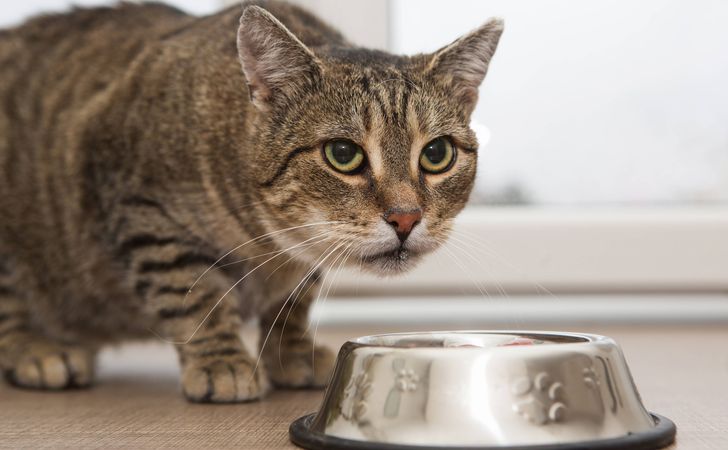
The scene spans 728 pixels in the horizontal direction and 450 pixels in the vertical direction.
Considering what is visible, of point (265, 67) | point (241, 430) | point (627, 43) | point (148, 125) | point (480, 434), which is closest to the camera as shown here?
point (480, 434)

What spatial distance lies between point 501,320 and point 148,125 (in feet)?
4.14

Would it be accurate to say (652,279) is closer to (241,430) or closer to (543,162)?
(543,162)

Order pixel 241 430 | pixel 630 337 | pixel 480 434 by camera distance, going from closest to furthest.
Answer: pixel 480 434 < pixel 241 430 < pixel 630 337

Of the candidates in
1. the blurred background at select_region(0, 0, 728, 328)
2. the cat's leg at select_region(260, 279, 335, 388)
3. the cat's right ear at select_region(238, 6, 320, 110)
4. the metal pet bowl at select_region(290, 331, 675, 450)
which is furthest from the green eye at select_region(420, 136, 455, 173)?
the blurred background at select_region(0, 0, 728, 328)

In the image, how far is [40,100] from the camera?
5.74 ft

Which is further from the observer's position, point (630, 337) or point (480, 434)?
point (630, 337)

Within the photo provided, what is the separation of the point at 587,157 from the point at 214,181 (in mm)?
1284

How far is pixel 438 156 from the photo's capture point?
1.38 m

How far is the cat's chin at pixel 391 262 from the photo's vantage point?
1.30 m

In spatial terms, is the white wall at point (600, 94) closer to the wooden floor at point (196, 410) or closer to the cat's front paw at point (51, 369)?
the wooden floor at point (196, 410)

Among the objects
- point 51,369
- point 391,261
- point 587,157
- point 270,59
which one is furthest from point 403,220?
point 587,157

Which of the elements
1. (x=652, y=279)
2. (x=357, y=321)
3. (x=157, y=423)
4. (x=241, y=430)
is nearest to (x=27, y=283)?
(x=157, y=423)

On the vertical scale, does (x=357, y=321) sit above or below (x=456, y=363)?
below

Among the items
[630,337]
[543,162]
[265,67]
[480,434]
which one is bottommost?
[630,337]
